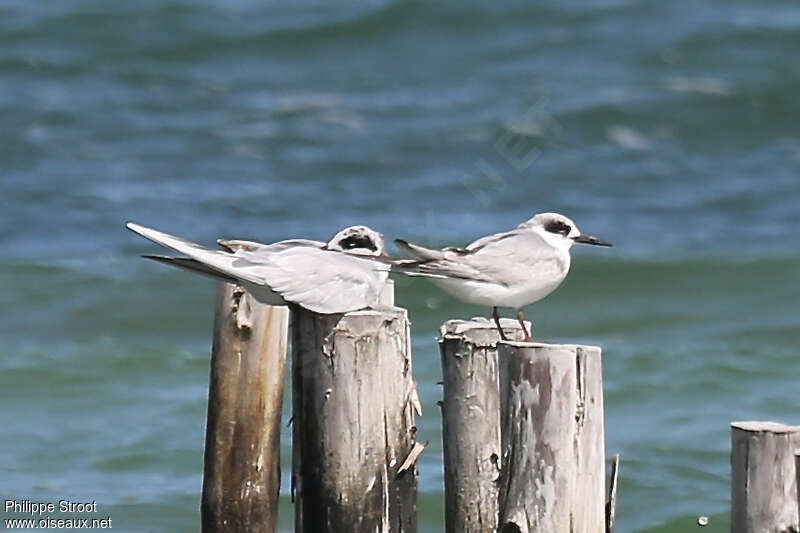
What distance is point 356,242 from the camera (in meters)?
6.77

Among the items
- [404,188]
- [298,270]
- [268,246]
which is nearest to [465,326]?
[298,270]

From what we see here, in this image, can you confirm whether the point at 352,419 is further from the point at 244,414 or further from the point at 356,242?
the point at 244,414

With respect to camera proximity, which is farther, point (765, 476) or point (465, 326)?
point (465, 326)

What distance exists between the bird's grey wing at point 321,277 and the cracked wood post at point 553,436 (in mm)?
680

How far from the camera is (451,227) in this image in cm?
1878

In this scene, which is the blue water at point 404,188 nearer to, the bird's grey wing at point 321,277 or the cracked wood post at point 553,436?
the bird's grey wing at point 321,277

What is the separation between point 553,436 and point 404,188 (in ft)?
50.1

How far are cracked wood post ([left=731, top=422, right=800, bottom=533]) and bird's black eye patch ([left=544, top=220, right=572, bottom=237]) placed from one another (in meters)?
1.49

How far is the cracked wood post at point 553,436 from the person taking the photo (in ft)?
19.6

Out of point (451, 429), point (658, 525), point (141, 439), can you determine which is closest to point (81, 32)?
point (141, 439)

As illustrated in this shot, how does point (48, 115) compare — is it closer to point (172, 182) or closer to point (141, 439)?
point (172, 182)

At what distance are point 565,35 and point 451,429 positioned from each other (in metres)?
22.7

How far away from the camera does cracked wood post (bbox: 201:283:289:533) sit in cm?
747

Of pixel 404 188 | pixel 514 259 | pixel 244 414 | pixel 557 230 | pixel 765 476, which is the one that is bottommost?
pixel 765 476
